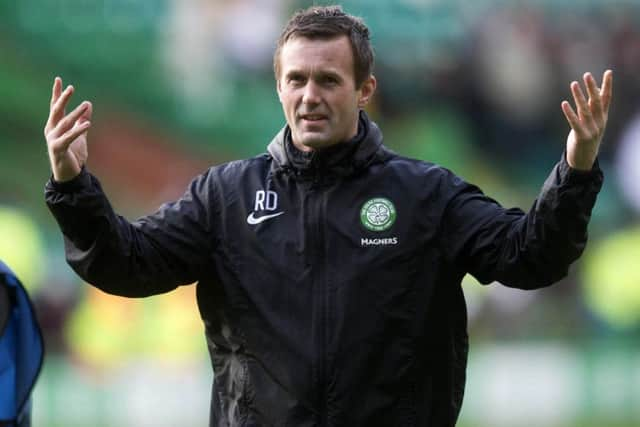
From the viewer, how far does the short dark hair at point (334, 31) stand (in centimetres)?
373

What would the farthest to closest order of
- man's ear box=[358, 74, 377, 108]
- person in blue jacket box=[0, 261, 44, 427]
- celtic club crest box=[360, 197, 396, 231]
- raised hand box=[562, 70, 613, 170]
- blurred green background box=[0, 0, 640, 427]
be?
1. blurred green background box=[0, 0, 640, 427]
2. person in blue jacket box=[0, 261, 44, 427]
3. man's ear box=[358, 74, 377, 108]
4. celtic club crest box=[360, 197, 396, 231]
5. raised hand box=[562, 70, 613, 170]

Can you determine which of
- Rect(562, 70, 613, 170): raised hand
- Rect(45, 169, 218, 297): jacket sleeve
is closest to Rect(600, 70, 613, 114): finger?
Rect(562, 70, 613, 170): raised hand

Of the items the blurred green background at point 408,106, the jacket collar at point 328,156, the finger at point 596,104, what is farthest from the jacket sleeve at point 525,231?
the blurred green background at point 408,106

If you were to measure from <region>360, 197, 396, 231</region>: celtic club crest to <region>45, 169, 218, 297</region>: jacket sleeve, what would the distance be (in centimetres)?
40

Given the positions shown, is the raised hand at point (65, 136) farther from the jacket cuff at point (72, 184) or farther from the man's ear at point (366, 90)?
the man's ear at point (366, 90)

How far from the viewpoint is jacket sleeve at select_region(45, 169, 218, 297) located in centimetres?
348

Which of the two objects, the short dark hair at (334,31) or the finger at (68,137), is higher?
the short dark hair at (334,31)

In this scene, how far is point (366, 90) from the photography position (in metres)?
3.87

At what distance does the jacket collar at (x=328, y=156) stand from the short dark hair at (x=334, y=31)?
0.54ft

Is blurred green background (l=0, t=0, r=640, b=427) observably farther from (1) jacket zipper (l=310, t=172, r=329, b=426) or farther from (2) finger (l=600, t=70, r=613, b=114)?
(2) finger (l=600, t=70, r=613, b=114)

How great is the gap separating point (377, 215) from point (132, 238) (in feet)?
2.03

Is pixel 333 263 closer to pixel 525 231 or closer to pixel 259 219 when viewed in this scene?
pixel 259 219

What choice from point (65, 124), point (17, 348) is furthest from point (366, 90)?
point (17, 348)

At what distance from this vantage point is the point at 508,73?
10.3 meters
